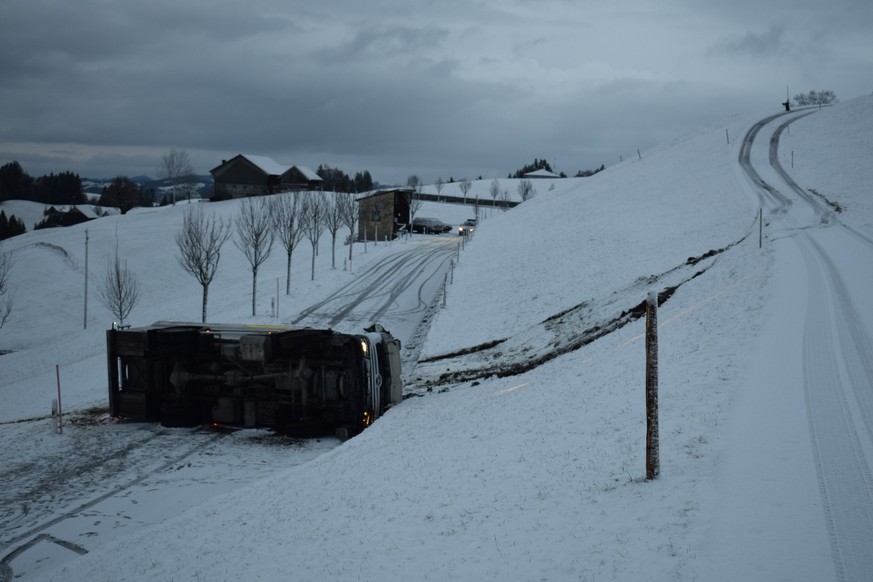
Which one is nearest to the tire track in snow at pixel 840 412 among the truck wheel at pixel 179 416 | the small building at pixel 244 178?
the truck wheel at pixel 179 416

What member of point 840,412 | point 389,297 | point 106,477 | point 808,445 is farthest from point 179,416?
point 389,297

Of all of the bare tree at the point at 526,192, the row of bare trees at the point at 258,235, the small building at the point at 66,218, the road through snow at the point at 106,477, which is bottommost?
the road through snow at the point at 106,477

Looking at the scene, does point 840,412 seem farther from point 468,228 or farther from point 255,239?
point 468,228

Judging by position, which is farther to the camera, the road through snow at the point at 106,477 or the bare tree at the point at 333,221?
the bare tree at the point at 333,221

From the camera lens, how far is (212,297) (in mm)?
45625

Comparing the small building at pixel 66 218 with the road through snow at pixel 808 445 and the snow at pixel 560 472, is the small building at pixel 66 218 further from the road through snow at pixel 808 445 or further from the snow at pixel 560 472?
the road through snow at pixel 808 445

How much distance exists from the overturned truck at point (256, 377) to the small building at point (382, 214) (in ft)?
180

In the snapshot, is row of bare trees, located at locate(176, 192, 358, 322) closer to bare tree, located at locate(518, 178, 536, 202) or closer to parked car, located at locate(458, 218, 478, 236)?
parked car, located at locate(458, 218, 478, 236)

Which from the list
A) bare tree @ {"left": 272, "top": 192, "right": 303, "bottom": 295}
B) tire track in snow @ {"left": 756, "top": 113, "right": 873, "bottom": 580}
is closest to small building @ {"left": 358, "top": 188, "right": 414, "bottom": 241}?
bare tree @ {"left": 272, "top": 192, "right": 303, "bottom": 295}

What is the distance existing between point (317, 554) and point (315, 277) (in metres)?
39.0

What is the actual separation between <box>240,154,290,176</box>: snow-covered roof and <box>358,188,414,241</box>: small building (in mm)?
32204

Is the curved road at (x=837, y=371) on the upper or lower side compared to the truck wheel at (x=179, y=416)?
upper

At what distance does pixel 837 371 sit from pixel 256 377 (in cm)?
1239

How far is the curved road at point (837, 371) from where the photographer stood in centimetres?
688
